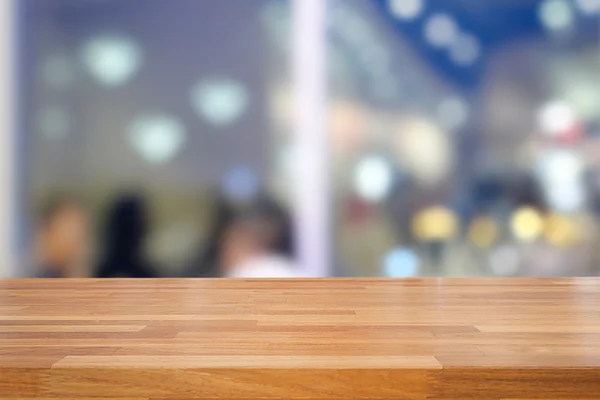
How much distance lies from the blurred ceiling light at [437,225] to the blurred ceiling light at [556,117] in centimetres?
46

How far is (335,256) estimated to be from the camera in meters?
2.45

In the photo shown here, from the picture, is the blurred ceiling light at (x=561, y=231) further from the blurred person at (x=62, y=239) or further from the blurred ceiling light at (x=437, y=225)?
the blurred person at (x=62, y=239)

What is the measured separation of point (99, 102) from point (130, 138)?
17cm

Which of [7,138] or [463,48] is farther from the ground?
[463,48]

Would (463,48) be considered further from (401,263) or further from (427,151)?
(401,263)

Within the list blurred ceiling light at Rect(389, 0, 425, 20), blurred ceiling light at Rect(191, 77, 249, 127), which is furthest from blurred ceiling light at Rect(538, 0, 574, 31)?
blurred ceiling light at Rect(191, 77, 249, 127)

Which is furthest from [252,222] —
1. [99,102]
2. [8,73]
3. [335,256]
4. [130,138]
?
[8,73]

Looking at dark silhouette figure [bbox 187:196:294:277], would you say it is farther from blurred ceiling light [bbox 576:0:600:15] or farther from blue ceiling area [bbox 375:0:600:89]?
blurred ceiling light [bbox 576:0:600:15]

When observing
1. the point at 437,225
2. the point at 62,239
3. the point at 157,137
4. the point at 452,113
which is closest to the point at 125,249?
the point at 62,239

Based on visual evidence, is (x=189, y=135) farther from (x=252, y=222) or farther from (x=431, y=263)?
(x=431, y=263)

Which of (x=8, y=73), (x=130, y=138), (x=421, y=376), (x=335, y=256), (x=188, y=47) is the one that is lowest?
(x=421, y=376)

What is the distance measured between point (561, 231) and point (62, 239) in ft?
5.87

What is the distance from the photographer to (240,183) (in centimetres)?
245

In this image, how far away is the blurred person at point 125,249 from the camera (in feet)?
8.09
